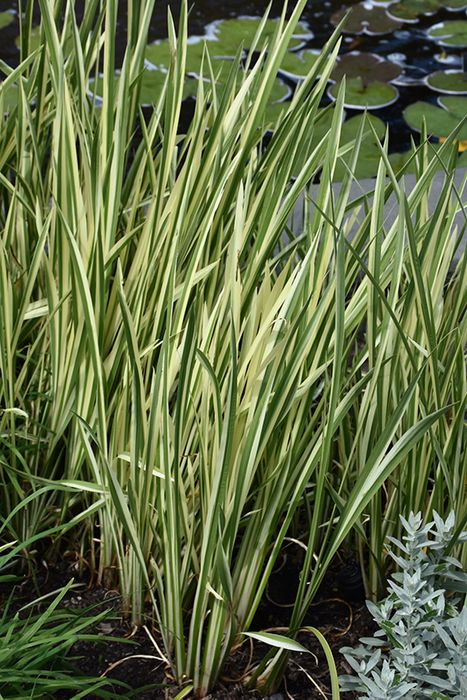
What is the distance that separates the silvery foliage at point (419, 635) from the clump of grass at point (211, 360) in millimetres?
86

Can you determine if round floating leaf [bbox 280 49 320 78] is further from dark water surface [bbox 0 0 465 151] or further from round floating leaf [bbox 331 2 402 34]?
round floating leaf [bbox 331 2 402 34]

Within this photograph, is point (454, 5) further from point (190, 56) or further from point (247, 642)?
point (247, 642)

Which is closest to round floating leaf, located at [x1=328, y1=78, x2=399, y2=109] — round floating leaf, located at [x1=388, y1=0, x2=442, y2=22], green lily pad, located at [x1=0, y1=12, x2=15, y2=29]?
round floating leaf, located at [x1=388, y1=0, x2=442, y2=22]

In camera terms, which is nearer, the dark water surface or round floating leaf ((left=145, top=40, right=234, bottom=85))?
round floating leaf ((left=145, top=40, right=234, bottom=85))

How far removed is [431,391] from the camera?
1.34 meters

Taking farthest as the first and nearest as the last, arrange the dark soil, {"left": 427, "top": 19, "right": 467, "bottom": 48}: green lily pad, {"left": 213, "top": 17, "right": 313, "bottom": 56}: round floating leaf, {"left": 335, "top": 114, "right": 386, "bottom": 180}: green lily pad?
{"left": 427, "top": 19, "right": 467, "bottom": 48}: green lily pad < {"left": 213, "top": 17, "right": 313, "bottom": 56}: round floating leaf < {"left": 335, "top": 114, "right": 386, "bottom": 180}: green lily pad < the dark soil

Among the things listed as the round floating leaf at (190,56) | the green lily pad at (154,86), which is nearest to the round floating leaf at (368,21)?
the round floating leaf at (190,56)

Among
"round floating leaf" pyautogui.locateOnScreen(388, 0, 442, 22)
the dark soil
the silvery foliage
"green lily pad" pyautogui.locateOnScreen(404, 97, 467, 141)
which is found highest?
"round floating leaf" pyautogui.locateOnScreen(388, 0, 442, 22)

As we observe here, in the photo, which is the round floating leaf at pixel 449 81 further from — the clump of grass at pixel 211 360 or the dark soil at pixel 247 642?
the dark soil at pixel 247 642

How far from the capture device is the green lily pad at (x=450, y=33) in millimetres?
3738

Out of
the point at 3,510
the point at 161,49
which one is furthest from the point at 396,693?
the point at 161,49

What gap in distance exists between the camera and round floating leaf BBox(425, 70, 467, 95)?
11.4 ft

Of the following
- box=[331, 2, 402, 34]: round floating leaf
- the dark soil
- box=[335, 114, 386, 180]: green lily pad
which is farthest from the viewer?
box=[331, 2, 402, 34]: round floating leaf

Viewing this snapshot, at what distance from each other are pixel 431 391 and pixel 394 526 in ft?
0.68
